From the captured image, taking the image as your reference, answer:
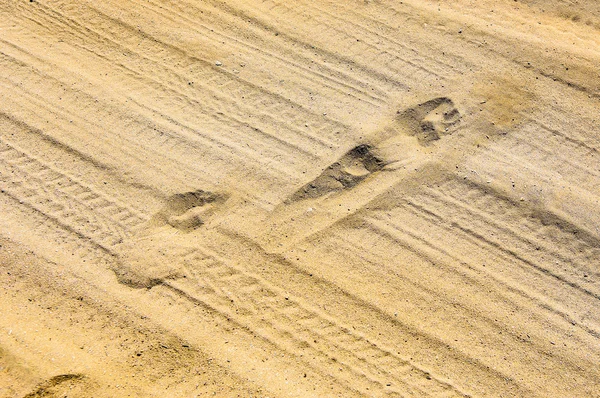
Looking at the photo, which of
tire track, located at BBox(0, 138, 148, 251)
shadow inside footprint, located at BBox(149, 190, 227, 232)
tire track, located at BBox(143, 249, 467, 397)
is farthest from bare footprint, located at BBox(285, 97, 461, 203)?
tire track, located at BBox(0, 138, 148, 251)

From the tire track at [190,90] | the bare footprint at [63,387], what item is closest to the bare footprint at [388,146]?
the tire track at [190,90]

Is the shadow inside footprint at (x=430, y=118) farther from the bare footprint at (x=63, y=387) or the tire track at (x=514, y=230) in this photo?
the bare footprint at (x=63, y=387)

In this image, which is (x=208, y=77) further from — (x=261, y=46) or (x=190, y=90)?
(x=261, y=46)

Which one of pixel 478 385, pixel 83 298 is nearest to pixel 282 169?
pixel 83 298

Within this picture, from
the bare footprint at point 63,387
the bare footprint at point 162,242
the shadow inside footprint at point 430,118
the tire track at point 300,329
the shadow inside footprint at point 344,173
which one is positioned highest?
the shadow inside footprint at point 430,118

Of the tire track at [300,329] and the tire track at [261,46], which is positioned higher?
the tire track at [261,46]

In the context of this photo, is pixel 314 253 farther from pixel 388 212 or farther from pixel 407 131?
pixel 407 131

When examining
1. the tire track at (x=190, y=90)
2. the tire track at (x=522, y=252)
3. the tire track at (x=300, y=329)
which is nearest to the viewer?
the tire track at (x=300, y=329)

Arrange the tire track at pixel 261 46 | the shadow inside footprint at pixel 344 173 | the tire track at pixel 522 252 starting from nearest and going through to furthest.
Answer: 1. the tire track at pixel 522 252
2. the shadow inside footprint at pixel 344 173
3. the tire track at pixel 261 46
